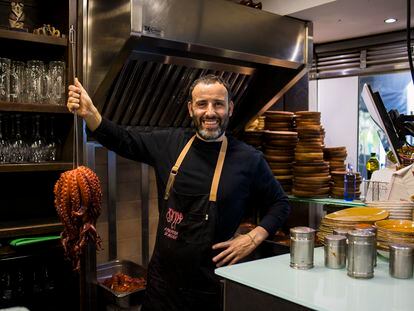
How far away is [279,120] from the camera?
3.34 meters

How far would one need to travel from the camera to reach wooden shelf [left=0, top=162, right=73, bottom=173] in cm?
221

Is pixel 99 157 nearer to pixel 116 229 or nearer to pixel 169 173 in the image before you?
pixel 116 229

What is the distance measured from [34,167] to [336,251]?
1536mm

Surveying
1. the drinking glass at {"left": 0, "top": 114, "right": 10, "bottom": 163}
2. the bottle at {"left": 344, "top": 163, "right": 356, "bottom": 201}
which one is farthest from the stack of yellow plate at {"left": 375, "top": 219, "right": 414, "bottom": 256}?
the drinking glass at {"left": 0, "top": 114, "right": 10, "bottom": 163}

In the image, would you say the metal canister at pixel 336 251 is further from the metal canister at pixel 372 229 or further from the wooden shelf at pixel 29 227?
the wooden shelf at pixel 29 227

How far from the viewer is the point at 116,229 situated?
10.1 ft

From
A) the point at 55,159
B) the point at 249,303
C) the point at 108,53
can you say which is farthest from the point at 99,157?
the point at 249,303

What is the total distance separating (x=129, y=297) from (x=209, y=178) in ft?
2.94

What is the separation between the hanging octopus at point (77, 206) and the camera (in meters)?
1.93

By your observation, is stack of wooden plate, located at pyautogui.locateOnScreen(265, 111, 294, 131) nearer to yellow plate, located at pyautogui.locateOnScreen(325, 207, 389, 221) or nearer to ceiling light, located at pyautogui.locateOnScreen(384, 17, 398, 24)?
ceiling light, located at pyautogui.locateOnScreen(384, 17, 398, 24)

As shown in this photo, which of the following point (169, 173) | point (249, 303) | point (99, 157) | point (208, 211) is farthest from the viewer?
point (99, 157)

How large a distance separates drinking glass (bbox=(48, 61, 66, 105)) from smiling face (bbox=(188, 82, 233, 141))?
0.75m

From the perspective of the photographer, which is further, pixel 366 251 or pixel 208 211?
pixel 208 211

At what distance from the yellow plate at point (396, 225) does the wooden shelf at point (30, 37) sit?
1.79 meters
